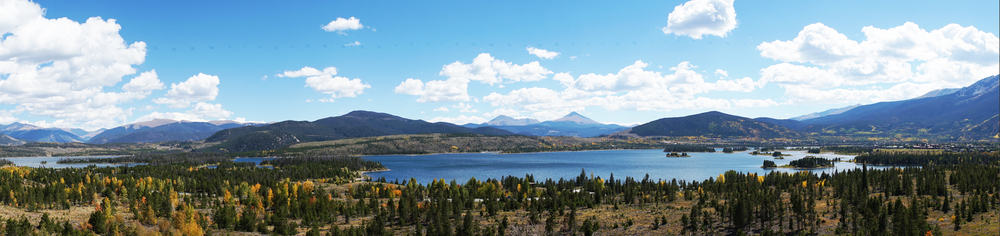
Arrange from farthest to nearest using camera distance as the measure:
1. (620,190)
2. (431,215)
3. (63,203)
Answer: (620,190)
(63,203)
(431,215)

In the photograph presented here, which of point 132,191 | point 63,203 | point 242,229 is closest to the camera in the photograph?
point 242,229

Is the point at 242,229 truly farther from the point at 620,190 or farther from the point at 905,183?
the point at 905,183

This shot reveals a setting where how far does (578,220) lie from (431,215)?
98.3ft

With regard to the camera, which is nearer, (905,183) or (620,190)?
(905,183)

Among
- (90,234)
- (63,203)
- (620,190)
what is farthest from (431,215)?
(63,203)

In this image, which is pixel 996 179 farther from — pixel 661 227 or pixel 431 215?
pixel 431 215

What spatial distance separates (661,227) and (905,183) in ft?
262

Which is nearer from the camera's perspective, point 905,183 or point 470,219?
point 470,219

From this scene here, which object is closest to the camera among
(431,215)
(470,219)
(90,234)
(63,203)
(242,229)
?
(90,234)

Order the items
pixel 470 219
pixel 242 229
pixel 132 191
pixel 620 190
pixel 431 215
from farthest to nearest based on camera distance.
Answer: pixel 620 190 → pixel 132 191 → pixel 431 215 → pixel 242 229 → pixel 470 219

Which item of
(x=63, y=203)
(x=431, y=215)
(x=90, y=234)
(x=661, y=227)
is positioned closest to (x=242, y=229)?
(x=90, y=234)

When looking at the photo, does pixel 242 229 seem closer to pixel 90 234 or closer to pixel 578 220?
pixel 90 234

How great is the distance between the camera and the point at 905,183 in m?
133

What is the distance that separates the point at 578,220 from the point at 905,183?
3468 inches
